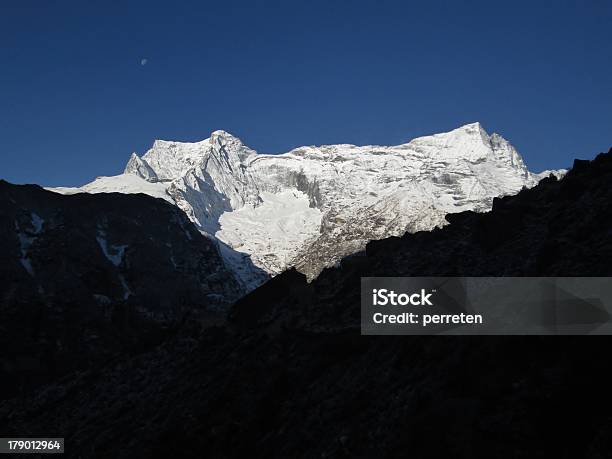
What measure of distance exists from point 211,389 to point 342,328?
1099 cm

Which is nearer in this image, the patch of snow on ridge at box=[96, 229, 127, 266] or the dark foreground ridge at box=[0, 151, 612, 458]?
the dark foreground ridge at box=[0, 151, 612, 458]

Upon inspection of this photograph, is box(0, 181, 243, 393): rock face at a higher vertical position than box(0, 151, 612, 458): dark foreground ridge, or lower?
higher

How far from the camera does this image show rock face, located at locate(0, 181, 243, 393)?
109m

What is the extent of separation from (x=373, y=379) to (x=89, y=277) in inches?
3677

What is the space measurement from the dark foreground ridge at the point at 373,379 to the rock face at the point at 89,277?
36364 millimetres

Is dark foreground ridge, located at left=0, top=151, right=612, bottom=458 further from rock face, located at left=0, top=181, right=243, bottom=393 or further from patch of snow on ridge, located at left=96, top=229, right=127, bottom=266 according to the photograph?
patch of snow on ridge, located at left=96, top=229, right=127, bottom=266

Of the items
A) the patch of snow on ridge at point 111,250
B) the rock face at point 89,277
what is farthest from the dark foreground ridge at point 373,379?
the patch of snow on ridge at point 111,250

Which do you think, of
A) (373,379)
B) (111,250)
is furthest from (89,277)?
(373,379)

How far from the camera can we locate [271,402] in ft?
152

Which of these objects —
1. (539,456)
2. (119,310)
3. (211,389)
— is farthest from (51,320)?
(539,456)

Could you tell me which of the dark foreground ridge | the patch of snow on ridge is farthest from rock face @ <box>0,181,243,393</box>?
the dark foreground ridge

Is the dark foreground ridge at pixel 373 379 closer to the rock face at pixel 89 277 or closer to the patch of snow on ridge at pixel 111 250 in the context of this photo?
the rock face at pixel 89 277

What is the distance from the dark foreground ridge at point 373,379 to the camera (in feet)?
83.3

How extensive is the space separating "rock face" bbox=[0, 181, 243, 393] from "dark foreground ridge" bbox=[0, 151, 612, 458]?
36.4 metres
